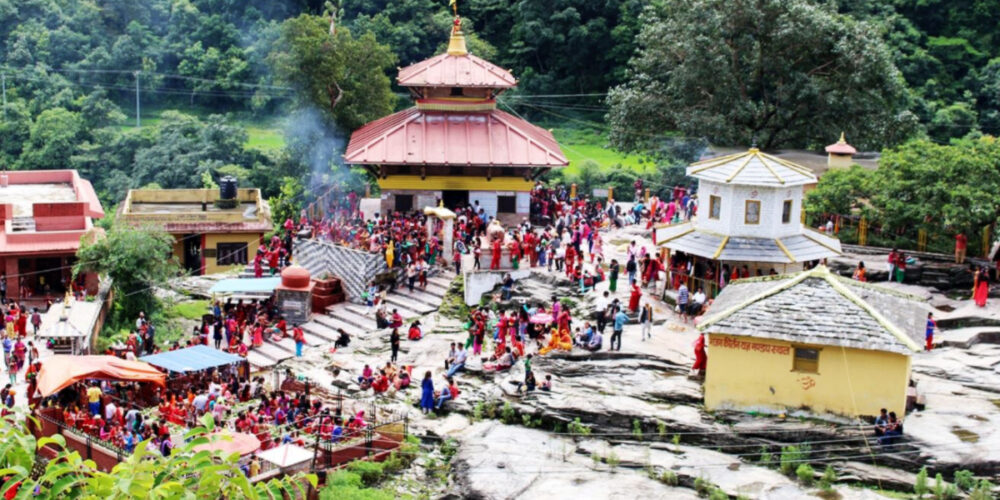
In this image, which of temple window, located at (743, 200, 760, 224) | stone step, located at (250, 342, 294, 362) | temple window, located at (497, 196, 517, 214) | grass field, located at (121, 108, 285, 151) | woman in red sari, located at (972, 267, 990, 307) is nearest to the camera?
woman in red sari, located at (972, 267, 990, 307)

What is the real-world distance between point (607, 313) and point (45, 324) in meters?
15.3

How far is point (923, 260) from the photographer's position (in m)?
40.8

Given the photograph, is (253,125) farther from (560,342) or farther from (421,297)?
(560,342)

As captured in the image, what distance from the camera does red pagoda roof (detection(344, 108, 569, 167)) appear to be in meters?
46.2

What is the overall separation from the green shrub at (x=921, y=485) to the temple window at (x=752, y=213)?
436 inches

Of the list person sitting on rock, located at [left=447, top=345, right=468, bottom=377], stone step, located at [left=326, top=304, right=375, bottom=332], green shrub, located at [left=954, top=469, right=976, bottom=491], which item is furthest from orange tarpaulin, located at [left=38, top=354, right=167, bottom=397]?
green shrub, located at [left=954, top=469, right=976, bottom=491]

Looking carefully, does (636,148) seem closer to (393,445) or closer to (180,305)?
(180,305)

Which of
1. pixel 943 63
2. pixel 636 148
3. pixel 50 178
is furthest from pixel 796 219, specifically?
pixel 943 63

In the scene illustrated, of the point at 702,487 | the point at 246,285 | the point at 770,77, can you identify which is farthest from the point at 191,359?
the point at 770,77

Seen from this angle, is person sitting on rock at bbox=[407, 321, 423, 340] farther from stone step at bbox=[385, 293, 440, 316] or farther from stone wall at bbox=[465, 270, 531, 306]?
stone wall at bbox=[465, 270, 531, 306]

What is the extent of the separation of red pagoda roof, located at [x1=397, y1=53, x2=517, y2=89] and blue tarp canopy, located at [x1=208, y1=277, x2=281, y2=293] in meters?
9.43

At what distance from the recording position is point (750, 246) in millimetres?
36844

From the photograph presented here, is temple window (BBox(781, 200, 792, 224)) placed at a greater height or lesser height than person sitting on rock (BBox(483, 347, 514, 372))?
greater

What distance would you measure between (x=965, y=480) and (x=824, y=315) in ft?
15.9
